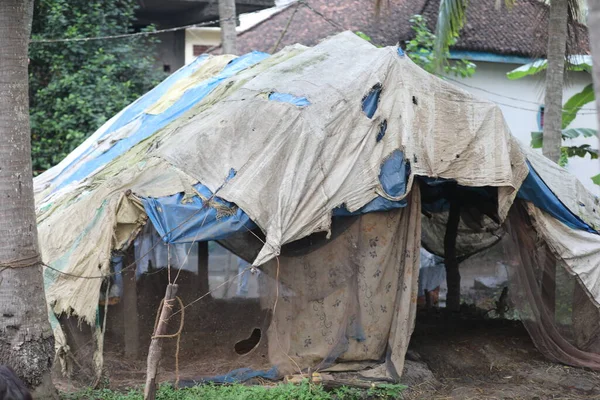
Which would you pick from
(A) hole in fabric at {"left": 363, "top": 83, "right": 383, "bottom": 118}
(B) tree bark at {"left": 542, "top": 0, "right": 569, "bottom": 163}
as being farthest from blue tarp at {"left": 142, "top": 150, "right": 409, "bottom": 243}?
(B) tree bark at {"left": 542, "top": 0, "right": 569, "bottom": 163}

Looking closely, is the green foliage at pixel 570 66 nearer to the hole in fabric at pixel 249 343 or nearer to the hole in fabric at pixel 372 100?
the hole in fabric at pixel 372 100

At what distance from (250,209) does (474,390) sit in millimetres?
3154

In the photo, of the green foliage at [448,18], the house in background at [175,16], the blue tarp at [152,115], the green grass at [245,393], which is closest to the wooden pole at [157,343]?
the green grass at [245,393]

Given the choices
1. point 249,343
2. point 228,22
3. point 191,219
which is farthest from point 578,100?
point 191,219

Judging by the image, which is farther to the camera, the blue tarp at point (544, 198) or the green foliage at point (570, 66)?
the green foliage at point (570, 66)

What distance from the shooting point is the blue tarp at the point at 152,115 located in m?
10.5

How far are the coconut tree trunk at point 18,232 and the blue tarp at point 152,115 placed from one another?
11.6 feet

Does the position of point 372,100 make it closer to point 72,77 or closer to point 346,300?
point 346,300

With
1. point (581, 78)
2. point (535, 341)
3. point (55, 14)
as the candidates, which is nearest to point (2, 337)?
point (535, 341)

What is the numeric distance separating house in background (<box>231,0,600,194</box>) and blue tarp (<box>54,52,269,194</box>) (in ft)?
20.8

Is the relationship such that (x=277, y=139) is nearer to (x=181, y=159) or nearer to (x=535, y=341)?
(x=181, y=159)

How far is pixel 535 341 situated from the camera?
966 cm

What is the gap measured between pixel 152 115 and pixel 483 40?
10045mm

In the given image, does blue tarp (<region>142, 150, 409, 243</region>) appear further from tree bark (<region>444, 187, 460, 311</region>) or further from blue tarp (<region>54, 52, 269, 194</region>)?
tree bark (<region>444, 187, 460, 311</region>)
